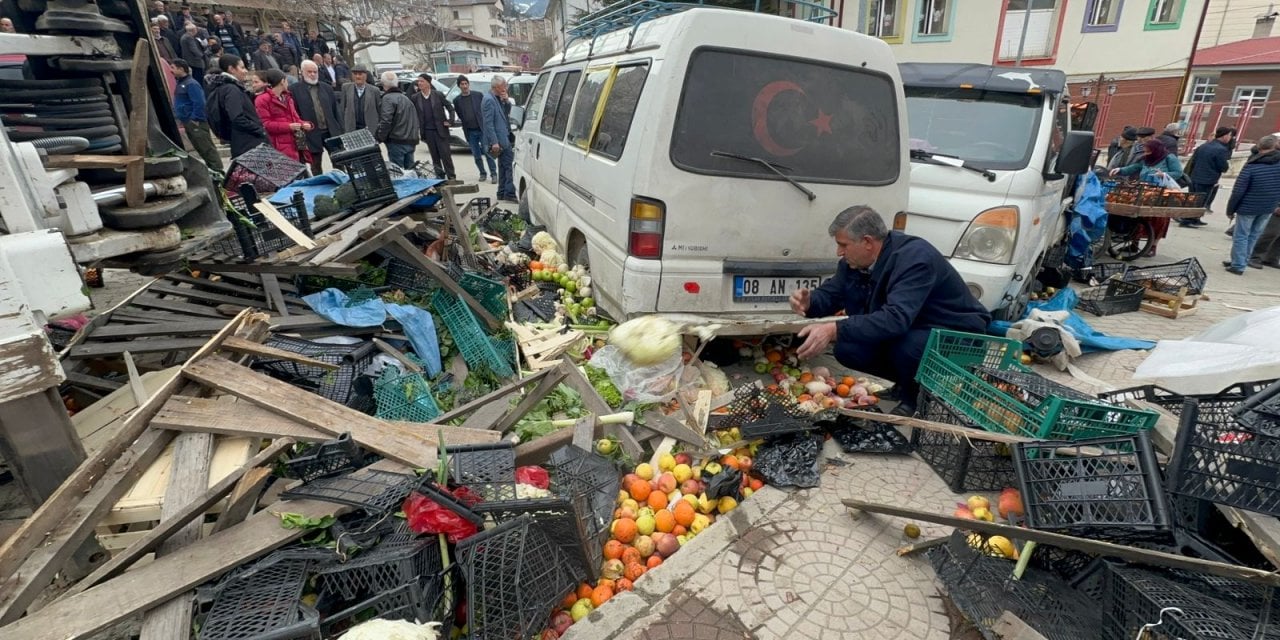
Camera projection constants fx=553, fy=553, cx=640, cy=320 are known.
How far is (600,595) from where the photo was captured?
260 centimetres

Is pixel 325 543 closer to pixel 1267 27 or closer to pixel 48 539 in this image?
pixel 48 539

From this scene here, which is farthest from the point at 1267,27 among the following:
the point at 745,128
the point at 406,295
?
the point at 406,295

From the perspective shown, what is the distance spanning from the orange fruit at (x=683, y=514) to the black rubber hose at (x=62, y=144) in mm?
3240

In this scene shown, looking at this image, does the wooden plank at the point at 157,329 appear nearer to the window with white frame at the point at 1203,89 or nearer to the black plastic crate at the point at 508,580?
the black plastic crate at the point at 508,580

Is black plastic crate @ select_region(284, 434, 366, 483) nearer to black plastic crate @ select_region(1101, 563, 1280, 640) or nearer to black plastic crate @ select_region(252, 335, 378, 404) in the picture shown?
black plastic crate @ select_region(252, 335, 378, 404)

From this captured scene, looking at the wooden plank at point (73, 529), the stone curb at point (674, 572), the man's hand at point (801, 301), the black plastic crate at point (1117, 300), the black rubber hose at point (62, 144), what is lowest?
the black plastic crate at point (1117, 300)

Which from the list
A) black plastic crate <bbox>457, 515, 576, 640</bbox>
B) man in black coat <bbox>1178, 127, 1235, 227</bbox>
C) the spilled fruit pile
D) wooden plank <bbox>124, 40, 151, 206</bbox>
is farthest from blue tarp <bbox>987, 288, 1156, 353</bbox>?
man in black coat <bbox>1178, 127, 1235, 227</bbox>

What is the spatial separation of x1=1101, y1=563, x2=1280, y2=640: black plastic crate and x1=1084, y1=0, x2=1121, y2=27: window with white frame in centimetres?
2464

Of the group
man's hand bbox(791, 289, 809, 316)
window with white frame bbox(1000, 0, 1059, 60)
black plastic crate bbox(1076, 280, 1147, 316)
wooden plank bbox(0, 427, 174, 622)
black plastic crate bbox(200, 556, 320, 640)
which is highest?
window with white frame bbox(1000, 0, 1059, 60)

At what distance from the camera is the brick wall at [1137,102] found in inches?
757

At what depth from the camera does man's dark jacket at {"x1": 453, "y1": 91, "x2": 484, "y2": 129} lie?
1118cm

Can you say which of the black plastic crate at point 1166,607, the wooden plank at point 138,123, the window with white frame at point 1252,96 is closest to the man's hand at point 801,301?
the black plastic crate at point 1166,607

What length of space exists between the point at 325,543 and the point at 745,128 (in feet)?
10.7

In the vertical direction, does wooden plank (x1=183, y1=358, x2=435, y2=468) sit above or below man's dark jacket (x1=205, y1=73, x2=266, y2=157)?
below
